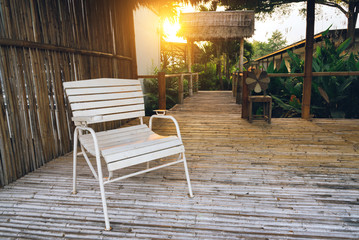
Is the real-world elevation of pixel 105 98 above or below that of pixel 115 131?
above

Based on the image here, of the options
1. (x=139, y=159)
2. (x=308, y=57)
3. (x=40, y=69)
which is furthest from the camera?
(x=308, y=57)

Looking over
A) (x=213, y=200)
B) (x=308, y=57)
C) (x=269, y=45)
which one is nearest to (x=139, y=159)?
(x=213, y=200)

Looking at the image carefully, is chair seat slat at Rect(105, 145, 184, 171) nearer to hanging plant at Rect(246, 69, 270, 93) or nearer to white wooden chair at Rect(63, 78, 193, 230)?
white wooden chair at Rect(63, 78, 193, 230)

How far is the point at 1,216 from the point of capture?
1.92m

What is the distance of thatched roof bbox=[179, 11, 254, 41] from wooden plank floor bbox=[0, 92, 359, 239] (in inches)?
325

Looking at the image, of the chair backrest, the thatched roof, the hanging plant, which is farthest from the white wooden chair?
the thatched roof

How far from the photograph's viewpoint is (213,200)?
6.88 feet

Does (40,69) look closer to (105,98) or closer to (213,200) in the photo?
(105,98)

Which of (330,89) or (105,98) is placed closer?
(105,98)

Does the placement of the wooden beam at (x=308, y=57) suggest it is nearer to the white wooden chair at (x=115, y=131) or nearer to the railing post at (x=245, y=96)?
the railing post at (x=245, y=96)

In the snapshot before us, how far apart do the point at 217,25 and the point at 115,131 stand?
31.3 feet

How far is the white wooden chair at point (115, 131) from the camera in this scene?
1.85 m

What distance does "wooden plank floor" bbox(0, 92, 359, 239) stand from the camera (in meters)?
1.71

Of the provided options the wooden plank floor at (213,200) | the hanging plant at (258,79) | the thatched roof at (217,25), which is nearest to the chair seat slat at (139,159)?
the wooden plank floor at (213,200)
